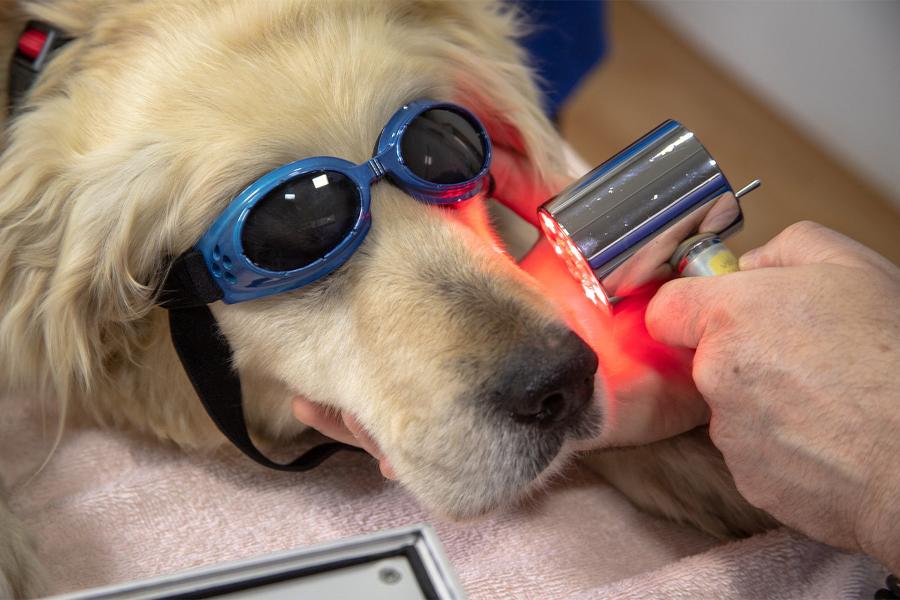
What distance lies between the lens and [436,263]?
1.07 m

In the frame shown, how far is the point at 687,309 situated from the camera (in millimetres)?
948

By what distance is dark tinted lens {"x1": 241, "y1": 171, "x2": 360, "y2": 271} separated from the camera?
1004 mm

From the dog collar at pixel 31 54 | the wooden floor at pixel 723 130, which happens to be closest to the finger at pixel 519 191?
the dog collar at pixel 31 54

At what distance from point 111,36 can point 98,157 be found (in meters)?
0.18

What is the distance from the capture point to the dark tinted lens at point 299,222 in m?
1.00

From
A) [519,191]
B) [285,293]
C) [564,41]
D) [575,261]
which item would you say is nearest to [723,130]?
[564,41]

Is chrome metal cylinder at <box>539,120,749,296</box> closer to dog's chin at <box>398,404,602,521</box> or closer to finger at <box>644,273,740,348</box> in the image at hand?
finger at <box>644,273,740,348</box>

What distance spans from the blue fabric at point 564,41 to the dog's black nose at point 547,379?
1.04m

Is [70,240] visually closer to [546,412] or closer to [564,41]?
[546,412]

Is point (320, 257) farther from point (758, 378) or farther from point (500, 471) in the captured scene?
point (758, 378)

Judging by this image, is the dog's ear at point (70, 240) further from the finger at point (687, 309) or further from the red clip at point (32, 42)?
the finger at point (687, 309)

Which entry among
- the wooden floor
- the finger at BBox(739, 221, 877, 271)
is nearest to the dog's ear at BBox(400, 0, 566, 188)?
the finger at BBox(739, 221, 877, 271)

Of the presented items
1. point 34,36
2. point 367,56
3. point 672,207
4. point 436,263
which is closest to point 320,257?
point 436,263

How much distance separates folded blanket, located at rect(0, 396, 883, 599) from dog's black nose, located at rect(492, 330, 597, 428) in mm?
214
